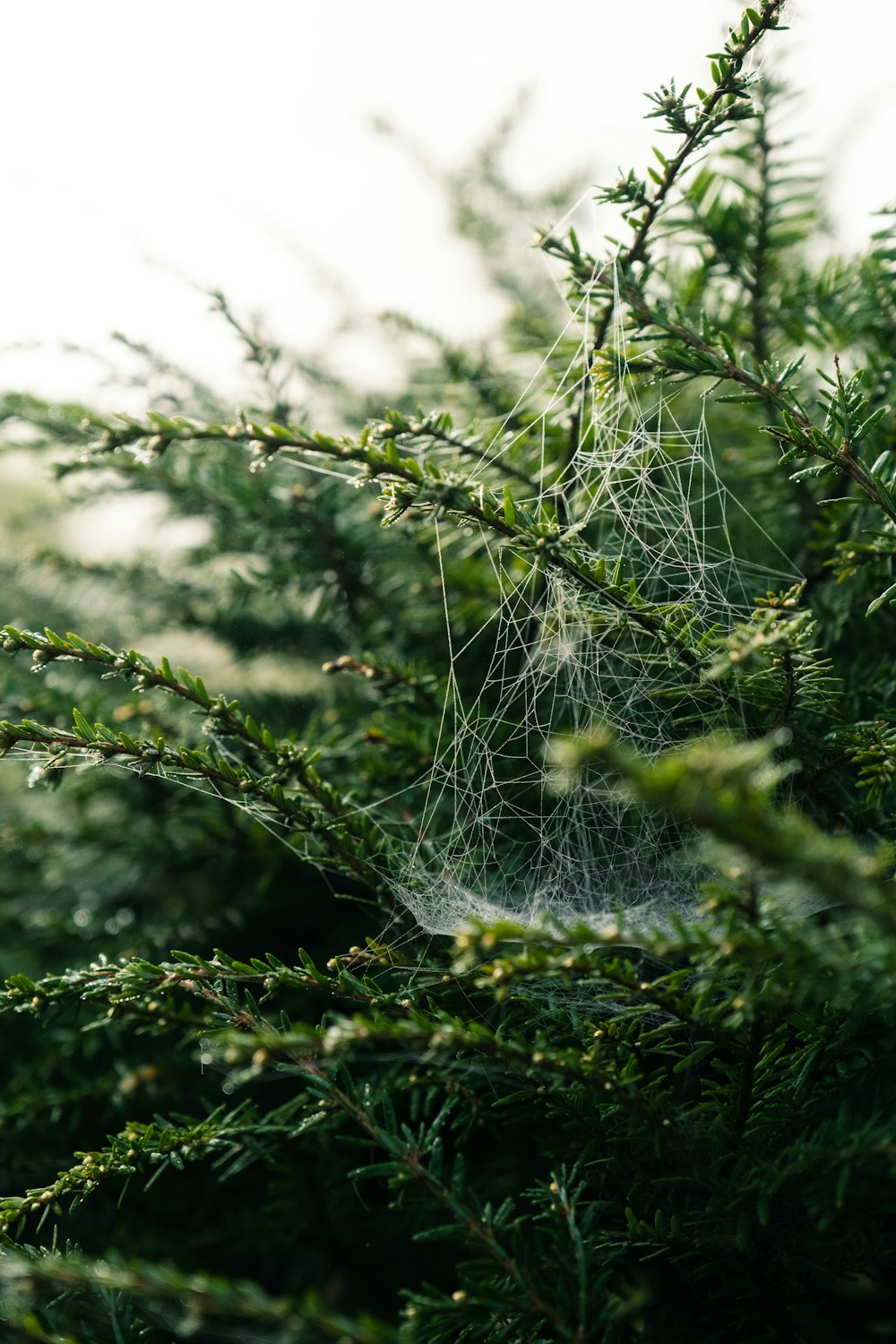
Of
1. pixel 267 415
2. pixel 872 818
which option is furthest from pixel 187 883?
pixel 872 818

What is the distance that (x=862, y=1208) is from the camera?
12.9 inches

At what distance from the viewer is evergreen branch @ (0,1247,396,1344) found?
240 millimetres

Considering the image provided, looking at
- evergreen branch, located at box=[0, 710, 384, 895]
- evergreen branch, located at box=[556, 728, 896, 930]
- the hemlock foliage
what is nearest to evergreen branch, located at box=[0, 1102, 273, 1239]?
the hemlock foliage

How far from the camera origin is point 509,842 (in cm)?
49

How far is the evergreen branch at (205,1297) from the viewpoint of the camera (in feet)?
0.79

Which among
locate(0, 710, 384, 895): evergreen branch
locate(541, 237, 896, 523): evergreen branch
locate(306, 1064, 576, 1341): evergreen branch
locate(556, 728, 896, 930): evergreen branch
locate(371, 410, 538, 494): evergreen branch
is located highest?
locate(541, 237, 896, 523): evergreen branch

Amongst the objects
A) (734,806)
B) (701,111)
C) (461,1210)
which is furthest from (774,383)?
(461,1210)

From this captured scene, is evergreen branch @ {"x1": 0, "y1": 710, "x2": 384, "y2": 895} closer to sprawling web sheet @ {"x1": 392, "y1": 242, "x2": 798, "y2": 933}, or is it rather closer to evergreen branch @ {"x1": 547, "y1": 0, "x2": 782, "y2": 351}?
sprawling web sheet @ {"x1": 392, "y1": 242, "x2": 798, "y2": 933}

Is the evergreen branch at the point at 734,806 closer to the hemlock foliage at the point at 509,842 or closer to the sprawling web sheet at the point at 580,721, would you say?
the hemlock foliage at the point at 509,842

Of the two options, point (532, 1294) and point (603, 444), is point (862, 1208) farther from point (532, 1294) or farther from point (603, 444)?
point (603, 444)

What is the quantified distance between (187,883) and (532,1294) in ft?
1.38

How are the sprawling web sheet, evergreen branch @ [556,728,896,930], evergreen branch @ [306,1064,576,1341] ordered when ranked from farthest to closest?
the sprawling web sheet < evergreen branch @ [306,1064,576,1341] < evergreen branch @ [556,728,896,930]

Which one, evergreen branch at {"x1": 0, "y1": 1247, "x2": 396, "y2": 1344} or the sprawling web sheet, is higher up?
the sprawling web sheet

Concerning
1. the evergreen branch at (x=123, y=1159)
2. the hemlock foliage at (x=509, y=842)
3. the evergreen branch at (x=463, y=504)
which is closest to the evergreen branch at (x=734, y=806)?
the hemlock foliage at (x=509, y=842)
